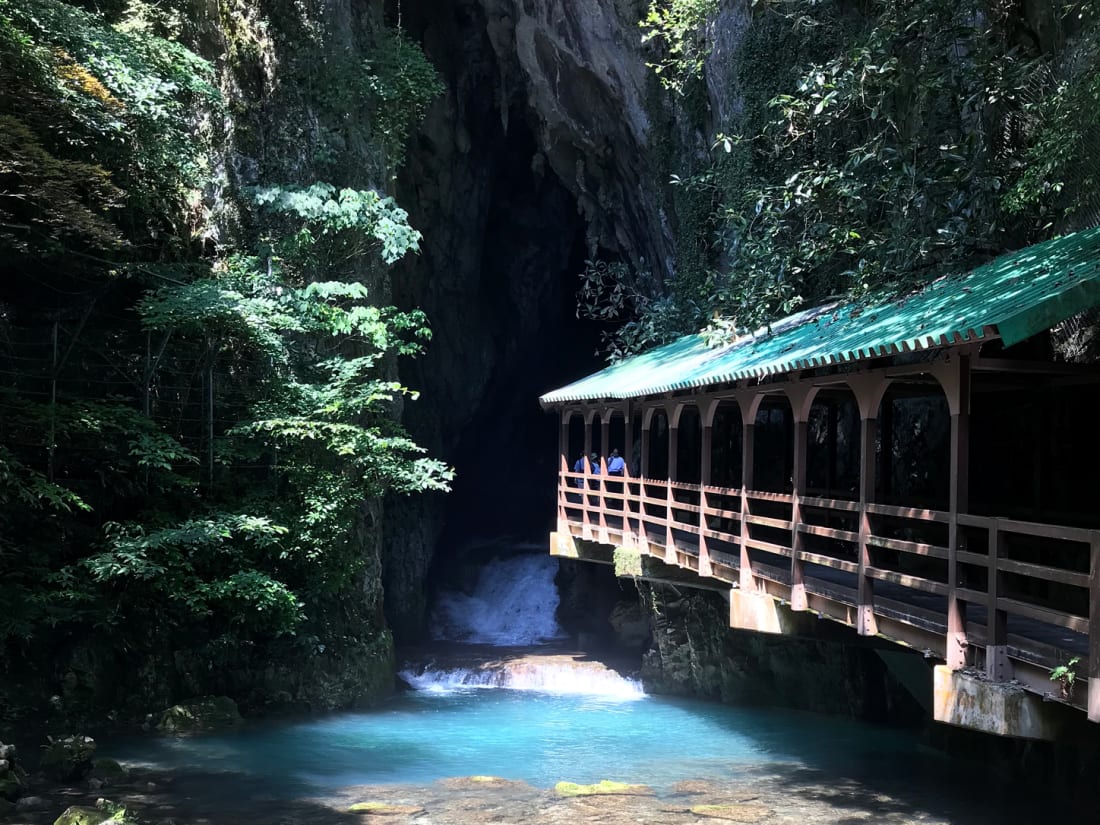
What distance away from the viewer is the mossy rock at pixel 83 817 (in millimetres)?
9353

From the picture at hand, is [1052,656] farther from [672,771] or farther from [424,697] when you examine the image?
[424,697]

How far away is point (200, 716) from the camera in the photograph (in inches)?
591

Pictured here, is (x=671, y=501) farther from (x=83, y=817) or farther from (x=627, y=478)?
(x=83, y=817)

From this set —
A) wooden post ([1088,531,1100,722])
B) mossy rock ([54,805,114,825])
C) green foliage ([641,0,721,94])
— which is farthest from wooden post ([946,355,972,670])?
green foliage ([641,0,721,94])

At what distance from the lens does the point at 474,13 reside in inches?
1030

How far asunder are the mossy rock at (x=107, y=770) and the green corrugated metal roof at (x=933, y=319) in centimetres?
837

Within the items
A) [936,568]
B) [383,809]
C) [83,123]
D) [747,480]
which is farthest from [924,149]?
[83,123]

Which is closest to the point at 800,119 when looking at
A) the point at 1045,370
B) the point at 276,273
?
the point at 1045,370

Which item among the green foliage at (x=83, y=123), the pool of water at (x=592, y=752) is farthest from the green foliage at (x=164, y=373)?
the pool of water at (x=592, y=752)

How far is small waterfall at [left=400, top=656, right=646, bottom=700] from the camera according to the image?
1942cm

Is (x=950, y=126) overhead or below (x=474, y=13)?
below

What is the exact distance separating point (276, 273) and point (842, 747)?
36.5ft

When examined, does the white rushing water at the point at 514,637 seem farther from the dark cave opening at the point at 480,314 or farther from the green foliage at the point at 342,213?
the green foliage at the point at 342,213

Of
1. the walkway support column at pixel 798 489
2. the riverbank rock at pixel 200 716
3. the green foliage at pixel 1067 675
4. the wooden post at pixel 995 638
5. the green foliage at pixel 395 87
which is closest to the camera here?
the green foliage at pixel 1067 675
